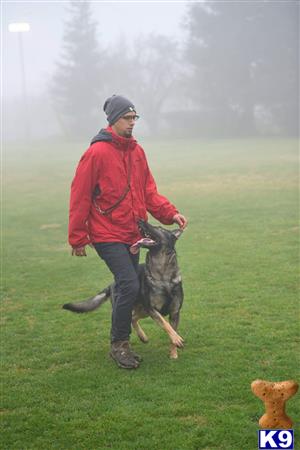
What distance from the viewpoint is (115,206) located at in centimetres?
555

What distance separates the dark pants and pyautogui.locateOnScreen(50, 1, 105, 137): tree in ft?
180

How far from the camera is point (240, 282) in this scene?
8.88 m

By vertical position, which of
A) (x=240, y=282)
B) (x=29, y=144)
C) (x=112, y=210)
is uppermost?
(x=112, y=210)

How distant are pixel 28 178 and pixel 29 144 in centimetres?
2764

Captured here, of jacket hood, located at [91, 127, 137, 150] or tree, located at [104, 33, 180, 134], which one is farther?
tree, located at [104, 33, 180, 134]

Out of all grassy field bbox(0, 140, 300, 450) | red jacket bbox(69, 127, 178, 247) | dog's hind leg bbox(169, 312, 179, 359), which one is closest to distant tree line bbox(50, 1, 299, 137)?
grassy field bbox(0, 140, 300, 450)

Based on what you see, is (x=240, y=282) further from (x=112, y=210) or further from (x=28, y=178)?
(x=28, y=178)

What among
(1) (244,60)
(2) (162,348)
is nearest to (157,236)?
(2) (162,348)

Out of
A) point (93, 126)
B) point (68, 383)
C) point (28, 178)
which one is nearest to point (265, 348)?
point (68, 383)

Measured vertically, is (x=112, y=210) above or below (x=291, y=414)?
above

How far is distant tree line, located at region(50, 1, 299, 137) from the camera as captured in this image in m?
47.1

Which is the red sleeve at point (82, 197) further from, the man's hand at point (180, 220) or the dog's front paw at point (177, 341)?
the dog's front paw at point (177, 341)

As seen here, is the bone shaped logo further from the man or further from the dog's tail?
the dog's tail

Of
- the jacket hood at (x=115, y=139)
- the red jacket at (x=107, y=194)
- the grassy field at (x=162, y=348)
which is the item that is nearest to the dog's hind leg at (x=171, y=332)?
the grassy field at (x=162, y=348)
